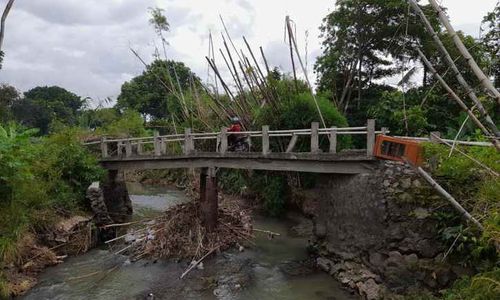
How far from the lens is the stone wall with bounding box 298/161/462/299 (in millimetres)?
7727

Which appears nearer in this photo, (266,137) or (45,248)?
(45,248)

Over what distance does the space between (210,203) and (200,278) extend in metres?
2.82

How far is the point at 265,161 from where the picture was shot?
11.6m

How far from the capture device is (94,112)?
37.8 meters

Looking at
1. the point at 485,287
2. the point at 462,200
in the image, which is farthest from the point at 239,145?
the point at 485,287

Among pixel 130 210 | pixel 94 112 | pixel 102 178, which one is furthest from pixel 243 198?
pixel 94 112

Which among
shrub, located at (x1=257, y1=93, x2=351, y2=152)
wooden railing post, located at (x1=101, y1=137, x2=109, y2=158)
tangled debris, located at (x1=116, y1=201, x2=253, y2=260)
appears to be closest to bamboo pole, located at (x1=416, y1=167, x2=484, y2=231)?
tangled debris, located at (x1=116, y1=201, x2=253, y2=260)

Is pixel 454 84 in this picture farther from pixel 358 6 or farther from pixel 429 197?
pixel 429 197

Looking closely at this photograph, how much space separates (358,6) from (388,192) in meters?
11.2

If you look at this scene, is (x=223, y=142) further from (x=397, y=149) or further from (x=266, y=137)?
(x=397, y=149)

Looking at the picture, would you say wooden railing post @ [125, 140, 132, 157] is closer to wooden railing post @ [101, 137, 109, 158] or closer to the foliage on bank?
wooden railing post @ [101, 137, 109, 158]

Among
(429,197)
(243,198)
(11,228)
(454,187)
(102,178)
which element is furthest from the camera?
(243,198)

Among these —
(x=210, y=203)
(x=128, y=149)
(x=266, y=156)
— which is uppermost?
(x=266, y=156)

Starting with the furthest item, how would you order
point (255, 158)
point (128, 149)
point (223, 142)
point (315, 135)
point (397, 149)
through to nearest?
point (128, 149), point (223, 142), point (255, 158), point (315, 135), point (397, 149)
